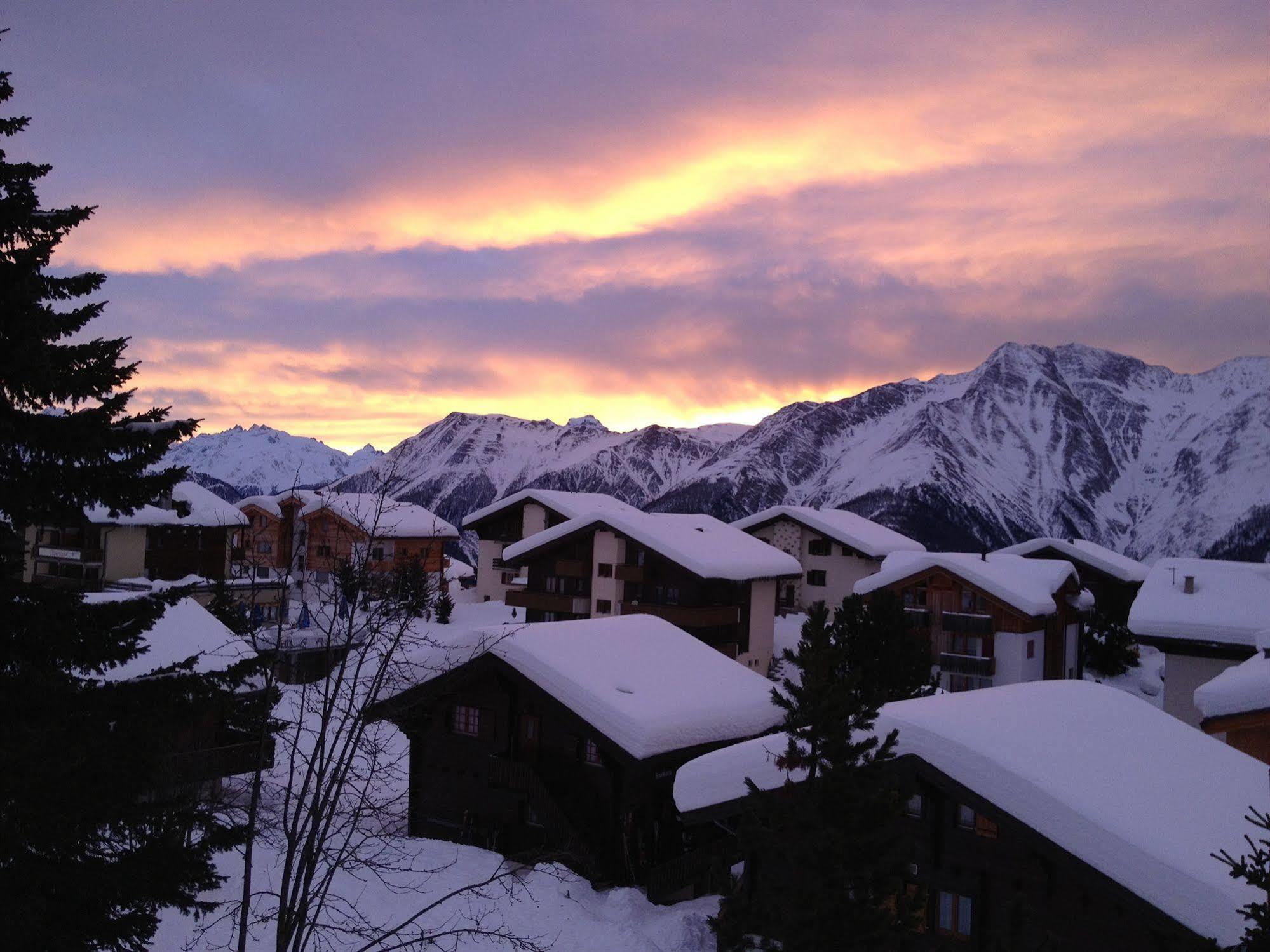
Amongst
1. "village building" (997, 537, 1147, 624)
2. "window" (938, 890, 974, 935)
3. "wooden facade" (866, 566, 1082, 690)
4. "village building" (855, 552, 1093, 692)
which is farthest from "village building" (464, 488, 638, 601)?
"window" (938, 890, 974, 935)

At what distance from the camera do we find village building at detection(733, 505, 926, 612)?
199 feet

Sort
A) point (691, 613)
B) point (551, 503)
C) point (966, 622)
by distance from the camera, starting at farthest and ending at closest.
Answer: point (551, 503)
point (691, 613)
point (966, 622)

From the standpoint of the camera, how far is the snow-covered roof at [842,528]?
5953cm

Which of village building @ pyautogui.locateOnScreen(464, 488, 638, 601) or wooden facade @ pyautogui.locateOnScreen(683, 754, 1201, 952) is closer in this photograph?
wooden facade @ pyautogui.locateOnScreen(683, 754, 1201, 952)

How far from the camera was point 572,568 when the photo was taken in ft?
151

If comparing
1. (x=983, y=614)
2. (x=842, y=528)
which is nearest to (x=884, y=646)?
(x=983, y=614)

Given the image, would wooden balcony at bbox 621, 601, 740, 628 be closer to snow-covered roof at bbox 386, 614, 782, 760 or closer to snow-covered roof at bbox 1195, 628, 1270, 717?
snow-covered roof at bbox 386, 614, 782, 760

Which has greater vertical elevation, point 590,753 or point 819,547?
point 819,547

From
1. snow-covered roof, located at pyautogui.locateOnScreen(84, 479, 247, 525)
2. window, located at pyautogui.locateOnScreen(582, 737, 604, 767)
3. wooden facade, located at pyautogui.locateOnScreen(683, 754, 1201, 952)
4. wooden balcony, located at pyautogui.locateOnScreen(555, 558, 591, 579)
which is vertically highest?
snow-covered roof, located at pyautogui.locateOnScreen(84, 479, 247, 525)

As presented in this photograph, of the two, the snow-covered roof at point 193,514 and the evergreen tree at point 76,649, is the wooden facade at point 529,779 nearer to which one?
the evergreen tree at point 76,649

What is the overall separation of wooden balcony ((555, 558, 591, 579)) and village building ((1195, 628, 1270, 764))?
29613 mm

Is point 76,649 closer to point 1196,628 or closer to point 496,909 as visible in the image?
point 496,909

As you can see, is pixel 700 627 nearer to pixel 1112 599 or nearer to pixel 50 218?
pixel 1112 599

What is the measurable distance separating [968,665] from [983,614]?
2.39 metres
